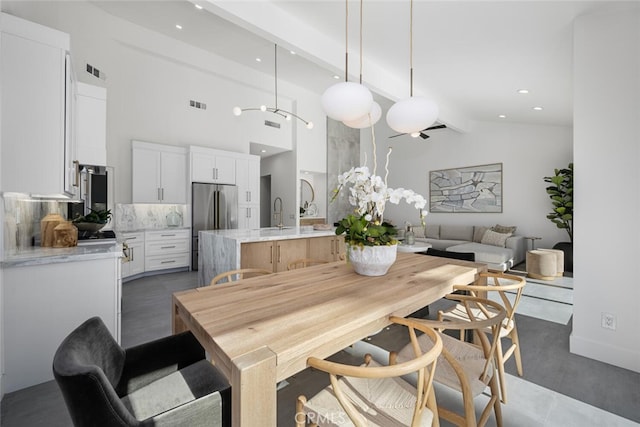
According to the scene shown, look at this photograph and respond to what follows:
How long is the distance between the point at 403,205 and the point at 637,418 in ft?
22.1

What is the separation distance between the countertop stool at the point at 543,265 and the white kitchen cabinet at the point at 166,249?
5.78 metres

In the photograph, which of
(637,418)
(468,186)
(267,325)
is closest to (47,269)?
(267,325)

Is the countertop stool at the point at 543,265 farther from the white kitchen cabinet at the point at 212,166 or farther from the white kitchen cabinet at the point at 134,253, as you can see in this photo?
the white kitchen cabinet at the point at 134,253

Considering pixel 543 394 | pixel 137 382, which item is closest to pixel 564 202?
pixel 543 394

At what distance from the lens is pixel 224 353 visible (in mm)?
880

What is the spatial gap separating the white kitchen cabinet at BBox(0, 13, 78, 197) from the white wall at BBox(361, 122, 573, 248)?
711cm

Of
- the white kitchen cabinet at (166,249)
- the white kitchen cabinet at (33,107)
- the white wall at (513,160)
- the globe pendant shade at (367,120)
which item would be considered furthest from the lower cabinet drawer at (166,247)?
the white wall at (513,160)

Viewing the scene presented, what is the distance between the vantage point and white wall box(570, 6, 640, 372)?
2.12 meters

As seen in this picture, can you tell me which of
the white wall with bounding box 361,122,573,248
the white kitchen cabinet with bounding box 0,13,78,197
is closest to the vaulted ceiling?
the white wall with bounding box 361,122,573,248

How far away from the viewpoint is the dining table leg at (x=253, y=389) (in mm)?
799

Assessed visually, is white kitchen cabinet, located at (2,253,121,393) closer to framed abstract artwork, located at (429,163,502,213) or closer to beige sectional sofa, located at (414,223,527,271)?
beige sectional sofa, located at (414,223,527,271)

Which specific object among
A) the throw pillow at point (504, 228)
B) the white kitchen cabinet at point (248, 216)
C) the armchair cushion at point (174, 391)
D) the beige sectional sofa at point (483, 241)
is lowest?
the armchair cushion at point (174, 391)

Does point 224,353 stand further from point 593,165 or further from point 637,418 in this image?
point 593,165

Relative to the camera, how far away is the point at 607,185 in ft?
7.27
